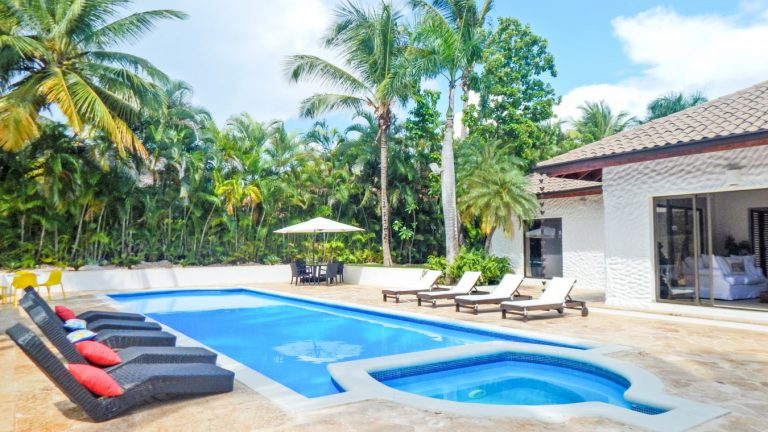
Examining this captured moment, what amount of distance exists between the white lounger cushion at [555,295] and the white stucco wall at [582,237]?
5553 mm

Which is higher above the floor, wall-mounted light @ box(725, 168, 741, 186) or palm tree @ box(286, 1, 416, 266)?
palm tree @ box(286, 1, 416, 266)

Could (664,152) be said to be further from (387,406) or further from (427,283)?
(387,406)

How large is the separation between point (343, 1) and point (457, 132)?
470 inches

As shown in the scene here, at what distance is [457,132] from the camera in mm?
29141

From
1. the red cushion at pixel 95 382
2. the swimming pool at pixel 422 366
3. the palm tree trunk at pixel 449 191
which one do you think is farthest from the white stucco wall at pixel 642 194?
the red cushion at pixel 95 382

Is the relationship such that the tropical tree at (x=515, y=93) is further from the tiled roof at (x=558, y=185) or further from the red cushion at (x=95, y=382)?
the red cushion at (x=95, y=382)

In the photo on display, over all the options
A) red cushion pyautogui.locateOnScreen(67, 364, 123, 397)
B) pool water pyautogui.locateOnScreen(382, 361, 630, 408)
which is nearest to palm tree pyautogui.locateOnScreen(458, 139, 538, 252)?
pool water pyautogui.locateOnScreen(382, 361, 630, 408)

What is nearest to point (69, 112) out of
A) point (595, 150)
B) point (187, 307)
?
point (187, 307)

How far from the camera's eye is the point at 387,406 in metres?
4.60

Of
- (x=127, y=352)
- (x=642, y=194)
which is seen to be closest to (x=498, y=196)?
(x=642, y=194)

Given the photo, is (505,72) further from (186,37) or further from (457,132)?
(186,37)

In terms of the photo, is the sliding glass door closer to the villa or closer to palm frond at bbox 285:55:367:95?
the villa

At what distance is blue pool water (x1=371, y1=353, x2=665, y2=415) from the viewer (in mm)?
6008

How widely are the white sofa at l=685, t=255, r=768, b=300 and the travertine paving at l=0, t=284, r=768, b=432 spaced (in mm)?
2651
